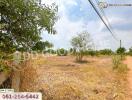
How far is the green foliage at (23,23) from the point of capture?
8.98 metres

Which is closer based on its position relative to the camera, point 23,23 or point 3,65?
point 3,65

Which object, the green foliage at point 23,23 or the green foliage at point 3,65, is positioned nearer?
the green foliage at point 3,65

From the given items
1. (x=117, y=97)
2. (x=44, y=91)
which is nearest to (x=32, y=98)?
(x=44, y=91)

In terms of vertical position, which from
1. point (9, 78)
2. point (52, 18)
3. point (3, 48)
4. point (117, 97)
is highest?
point (52, 18)

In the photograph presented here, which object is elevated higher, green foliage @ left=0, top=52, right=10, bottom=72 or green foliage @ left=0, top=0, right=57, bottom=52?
green foliage @ left=0, top=0, right=57, bottom=52

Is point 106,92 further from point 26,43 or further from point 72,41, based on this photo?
point 72,41

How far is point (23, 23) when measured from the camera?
9.31 m

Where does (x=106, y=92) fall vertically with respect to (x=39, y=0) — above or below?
below

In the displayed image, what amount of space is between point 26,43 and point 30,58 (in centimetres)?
119

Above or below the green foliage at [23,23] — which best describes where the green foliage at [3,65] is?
below

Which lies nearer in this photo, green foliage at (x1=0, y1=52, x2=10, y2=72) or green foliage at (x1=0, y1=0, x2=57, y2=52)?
green foliage at (x1=0, y1=52, x2=10, y2=72)

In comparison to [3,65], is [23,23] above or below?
above

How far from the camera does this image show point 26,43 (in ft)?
31.3

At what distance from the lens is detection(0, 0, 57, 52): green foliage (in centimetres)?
898
